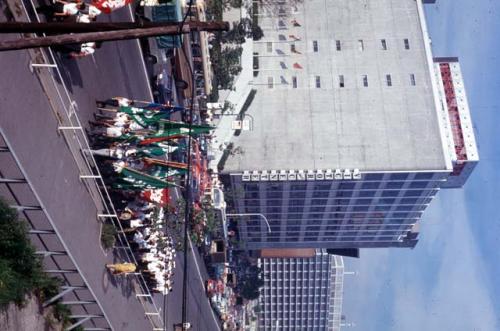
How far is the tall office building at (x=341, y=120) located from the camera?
2308 inches

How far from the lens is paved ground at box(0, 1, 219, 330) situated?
1995 centimetres

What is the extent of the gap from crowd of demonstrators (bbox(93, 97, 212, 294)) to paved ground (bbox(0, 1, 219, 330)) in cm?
128

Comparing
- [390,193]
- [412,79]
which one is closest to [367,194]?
[390,193]

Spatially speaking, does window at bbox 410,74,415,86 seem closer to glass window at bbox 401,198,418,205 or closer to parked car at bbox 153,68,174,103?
glass window at bbox 401,198,418,205

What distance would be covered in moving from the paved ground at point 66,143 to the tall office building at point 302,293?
7038 cm

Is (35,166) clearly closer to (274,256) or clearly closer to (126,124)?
(126,124)

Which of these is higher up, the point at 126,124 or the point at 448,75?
the point at 448,75

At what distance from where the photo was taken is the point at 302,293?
4141 inches

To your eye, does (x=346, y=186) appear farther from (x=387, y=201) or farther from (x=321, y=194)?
(x=387, y=201)

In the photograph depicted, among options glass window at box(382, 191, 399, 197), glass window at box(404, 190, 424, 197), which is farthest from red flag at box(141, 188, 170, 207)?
glass window at box(404, 190, 424, 197)

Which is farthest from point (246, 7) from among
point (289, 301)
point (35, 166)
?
point (289, 301)

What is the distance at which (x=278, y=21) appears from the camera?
67375mm

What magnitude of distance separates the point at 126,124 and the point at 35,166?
22.4 ft

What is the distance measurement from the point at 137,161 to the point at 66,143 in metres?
5.15
